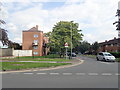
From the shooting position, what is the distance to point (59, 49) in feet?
124

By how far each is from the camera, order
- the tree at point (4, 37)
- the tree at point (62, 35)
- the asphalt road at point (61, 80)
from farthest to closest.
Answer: the tree at point (62, 35) < the tree at point (4, 37) < the asphalt road at point (61, 80)

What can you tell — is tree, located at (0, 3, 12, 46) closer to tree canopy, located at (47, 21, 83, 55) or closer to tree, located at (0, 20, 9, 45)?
tree, located at (0, 20, 9, 45)

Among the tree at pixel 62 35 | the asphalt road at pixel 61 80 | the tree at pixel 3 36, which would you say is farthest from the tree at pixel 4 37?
the tree at pixel 62 35

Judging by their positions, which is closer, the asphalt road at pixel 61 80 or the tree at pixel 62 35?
the asphalt road at pixel 61 80

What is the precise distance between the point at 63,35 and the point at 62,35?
24cm

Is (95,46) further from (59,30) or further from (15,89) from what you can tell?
(15,89)

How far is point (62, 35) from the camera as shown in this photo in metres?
38.6

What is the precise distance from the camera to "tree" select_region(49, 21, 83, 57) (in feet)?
123

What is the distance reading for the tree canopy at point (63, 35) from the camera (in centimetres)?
3738

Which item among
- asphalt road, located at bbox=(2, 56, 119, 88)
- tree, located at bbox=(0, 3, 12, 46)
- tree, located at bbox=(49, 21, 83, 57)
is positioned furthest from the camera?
tree, located at bbox=(49, 21, 83, 57)

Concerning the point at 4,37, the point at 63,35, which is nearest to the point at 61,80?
the point at 4,37

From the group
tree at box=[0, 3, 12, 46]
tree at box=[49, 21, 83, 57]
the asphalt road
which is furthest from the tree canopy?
the asphalt road

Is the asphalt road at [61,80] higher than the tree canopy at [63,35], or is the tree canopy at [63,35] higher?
the tree canopy at [63,35]

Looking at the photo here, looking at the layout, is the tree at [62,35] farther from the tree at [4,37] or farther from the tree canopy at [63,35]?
the tree at [4,37]
